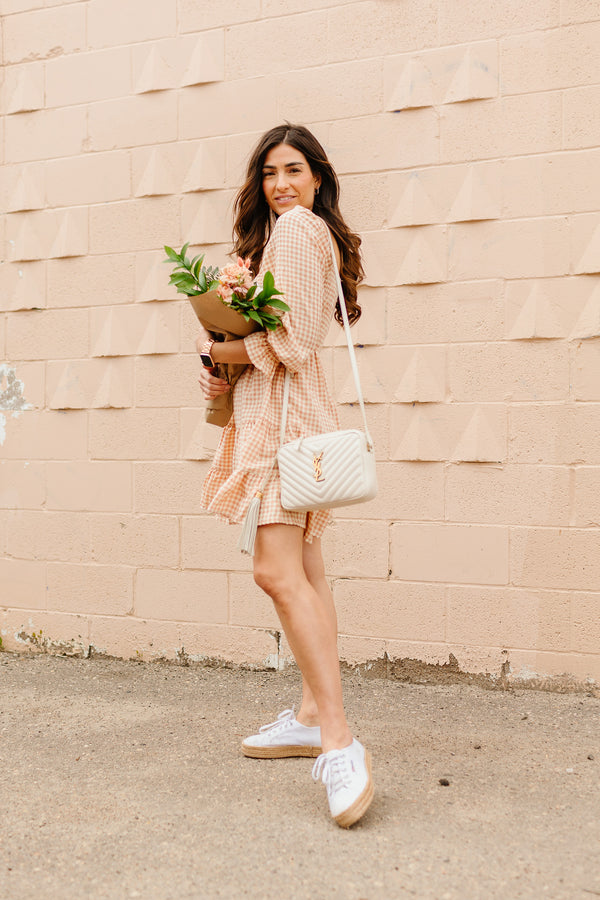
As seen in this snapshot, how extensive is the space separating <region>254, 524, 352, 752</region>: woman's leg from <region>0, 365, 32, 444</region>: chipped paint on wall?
217 cm

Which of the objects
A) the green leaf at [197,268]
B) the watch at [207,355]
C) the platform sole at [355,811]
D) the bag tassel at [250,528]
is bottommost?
the platform sole at [355,811]

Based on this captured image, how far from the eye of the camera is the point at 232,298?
227 centimetres

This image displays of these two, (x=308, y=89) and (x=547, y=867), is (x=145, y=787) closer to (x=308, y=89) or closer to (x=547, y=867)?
(x=547, y=867)

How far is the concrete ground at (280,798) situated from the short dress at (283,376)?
78 centimetres

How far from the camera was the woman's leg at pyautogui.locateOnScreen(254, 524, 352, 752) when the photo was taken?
233 cm

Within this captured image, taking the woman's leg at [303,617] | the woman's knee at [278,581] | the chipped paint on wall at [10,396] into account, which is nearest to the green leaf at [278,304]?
the woman's leg at [303,617]

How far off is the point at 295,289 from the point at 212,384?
0.39 meters

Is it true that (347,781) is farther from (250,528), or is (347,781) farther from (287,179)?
(287,179)

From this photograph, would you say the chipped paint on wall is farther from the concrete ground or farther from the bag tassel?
the bag tassel

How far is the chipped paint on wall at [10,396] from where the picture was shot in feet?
13.6

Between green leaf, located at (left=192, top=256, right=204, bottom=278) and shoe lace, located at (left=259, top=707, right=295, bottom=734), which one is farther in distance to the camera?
shoe lace, located at (left=259, top=707, right=295, bottom=734)

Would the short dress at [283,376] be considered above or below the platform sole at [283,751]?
above

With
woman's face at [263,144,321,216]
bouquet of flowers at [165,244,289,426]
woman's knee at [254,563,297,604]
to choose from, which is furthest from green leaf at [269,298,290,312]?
woman's knee at [254,563,297,604]

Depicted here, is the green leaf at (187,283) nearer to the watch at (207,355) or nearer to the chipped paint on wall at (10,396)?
the watch at (207,355)
